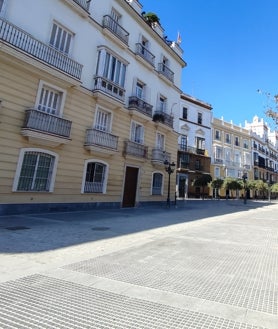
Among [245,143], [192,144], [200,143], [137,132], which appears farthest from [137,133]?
[245,143]

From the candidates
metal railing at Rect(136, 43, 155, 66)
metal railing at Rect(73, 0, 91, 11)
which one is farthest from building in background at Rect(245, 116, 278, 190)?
metal railing at Rect(73, 0, 91, 11)

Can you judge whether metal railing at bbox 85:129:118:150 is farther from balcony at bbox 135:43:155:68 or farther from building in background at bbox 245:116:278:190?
building in background at bbox 245:116:278:190

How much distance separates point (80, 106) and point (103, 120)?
2080 millimetres

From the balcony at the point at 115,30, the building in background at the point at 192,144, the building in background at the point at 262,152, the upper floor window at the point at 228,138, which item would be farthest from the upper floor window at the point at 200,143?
the balcony at the point at 115,30

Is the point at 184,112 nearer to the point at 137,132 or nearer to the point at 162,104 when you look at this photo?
the point at 162,104

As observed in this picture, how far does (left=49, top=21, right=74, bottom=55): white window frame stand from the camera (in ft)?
38.8

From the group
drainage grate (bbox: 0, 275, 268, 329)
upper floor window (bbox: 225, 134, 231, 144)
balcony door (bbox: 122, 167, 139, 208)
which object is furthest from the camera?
upper floor window (bbox: 225, 134, 231, 144)

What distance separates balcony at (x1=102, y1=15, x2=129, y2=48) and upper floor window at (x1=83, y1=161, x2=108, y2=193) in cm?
786

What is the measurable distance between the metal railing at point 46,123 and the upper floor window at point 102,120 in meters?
2.55

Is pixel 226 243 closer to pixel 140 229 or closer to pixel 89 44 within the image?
pixel 140 229

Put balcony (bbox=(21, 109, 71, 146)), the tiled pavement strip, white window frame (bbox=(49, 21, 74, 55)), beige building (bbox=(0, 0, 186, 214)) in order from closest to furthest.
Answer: the tiled pavement strip, beige building (bbox=(0, 0, 186, 214)), balcony (bbox=(21, 109, 71, 146)), white window frame (bbox=(49, 21, 74, 55))

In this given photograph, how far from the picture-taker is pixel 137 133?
58.3ft

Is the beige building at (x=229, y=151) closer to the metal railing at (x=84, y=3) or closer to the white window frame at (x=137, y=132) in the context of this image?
the white window frame at (x=137, y=132)

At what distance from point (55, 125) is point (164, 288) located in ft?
30.6
